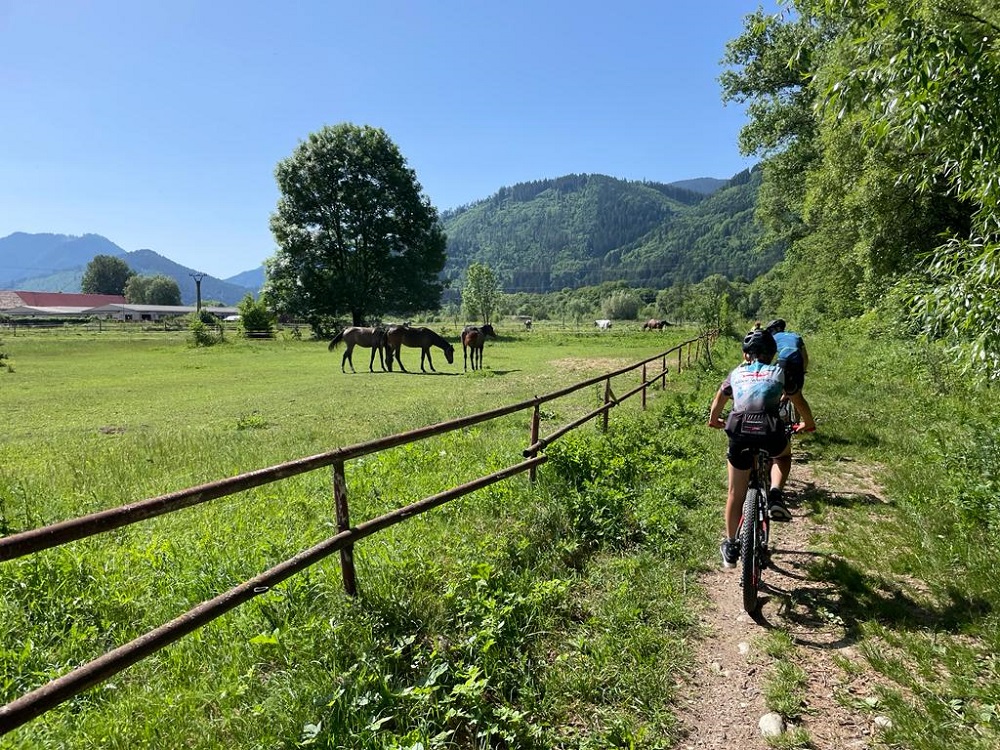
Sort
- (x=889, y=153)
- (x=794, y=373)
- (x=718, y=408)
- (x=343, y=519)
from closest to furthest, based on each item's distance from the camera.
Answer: (x=343, y=519)
(x=718, y=408)
(x=794, y=373)
(x=889, y=153)

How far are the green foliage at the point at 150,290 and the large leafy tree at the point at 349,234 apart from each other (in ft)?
364

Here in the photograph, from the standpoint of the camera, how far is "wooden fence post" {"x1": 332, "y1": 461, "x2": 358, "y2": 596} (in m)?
3.11

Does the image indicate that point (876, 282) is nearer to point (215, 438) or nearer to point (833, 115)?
point (833, 115)

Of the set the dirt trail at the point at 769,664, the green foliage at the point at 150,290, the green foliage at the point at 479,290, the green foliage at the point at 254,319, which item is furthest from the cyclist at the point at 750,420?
the green foliage at the point at 150,290

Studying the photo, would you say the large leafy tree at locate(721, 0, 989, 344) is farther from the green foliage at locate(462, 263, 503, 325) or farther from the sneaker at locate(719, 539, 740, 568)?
the green foliage at locate(462, 263, 503, 325)

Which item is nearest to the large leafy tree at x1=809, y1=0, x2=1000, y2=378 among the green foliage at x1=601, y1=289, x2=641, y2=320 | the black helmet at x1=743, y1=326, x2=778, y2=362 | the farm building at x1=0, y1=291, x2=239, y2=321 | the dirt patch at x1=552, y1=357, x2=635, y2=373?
the black helmet at x1=743, y1=326, x2=778, y2=362

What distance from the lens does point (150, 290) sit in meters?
133

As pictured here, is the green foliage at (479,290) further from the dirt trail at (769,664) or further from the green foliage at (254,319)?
the dirt trail at (769,664)

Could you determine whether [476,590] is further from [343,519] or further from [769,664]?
[769,664]

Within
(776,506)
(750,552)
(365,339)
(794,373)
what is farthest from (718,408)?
(365,339)

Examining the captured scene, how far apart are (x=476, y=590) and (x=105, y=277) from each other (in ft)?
576

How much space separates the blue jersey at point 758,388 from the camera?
396 cm

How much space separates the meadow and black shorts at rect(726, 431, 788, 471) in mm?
1098

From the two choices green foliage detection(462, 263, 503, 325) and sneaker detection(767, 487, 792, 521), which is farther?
green foliage detection(462, 263, 503, 325)
